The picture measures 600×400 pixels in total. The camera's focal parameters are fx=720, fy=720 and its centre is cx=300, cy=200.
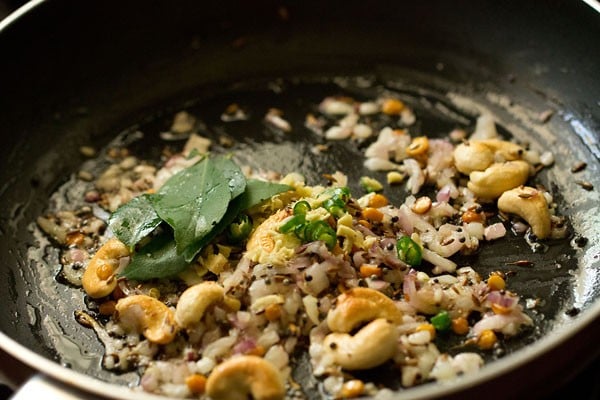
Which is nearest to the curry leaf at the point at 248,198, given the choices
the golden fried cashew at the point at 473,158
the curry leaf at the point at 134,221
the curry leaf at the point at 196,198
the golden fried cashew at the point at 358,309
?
the curry leaf at the point at 196,198

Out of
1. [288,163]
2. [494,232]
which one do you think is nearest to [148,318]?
[288,163]

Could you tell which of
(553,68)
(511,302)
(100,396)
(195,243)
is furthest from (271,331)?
(553,68)

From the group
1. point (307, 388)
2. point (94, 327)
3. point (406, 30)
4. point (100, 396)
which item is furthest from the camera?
point (406, 30)

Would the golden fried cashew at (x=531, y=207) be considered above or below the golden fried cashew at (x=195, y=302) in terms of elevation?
above

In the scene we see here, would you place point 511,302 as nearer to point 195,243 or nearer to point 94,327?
point 195,243

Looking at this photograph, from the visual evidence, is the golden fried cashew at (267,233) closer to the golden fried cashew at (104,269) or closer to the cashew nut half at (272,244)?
the cashew nut half at (272,244)

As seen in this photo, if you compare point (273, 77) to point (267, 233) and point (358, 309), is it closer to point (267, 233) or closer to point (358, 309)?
point (267, 233)

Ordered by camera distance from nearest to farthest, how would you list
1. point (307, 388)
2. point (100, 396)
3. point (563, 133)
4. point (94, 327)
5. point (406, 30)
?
point (100, 396) → point (307, 388) → point (94, 327) → point (563, 133) → point (406, 30)
